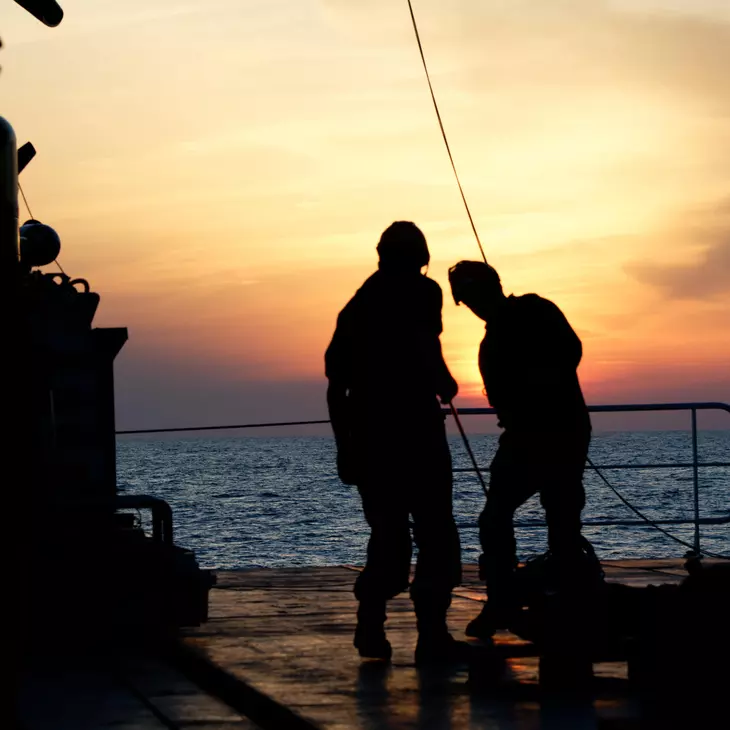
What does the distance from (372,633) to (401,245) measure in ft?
5.08

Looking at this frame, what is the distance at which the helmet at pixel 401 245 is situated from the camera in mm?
5469

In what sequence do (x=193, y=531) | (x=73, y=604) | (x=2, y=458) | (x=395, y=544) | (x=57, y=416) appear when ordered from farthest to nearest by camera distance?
(x=193, y=531) < (x=57, y=416) < (x=73, y=604) < (x=395, y=544) < (x=2, y=458)

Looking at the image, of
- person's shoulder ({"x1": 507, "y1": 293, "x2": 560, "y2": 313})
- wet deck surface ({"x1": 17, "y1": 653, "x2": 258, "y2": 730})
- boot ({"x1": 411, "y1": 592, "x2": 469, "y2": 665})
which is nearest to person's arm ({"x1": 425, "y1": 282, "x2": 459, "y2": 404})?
person's shoulder ({"x1": 507, "y1": 293, "x2": 560, "y2": 313})

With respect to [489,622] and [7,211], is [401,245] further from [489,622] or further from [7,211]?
[7,211]

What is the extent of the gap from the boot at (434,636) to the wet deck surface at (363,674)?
8 centimetres

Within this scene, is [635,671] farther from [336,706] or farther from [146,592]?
[146,592]

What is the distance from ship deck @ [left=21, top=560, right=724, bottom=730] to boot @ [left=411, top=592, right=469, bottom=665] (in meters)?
0.08

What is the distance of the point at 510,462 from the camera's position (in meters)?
5.69

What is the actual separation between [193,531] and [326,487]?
35.1m

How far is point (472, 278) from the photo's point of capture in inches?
224

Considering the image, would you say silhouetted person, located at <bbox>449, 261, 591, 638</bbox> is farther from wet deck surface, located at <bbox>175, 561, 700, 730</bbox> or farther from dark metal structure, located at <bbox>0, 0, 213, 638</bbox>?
dark metal structure, located at <bbox>0, 0, 213, 638</bbox>

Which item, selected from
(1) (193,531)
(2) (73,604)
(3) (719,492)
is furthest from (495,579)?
(3) (719,492)

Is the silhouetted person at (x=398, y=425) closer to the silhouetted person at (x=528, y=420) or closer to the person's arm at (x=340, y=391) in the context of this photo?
the person's arm at (x=340, y=391)

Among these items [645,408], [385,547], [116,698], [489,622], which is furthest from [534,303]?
[645,408]
